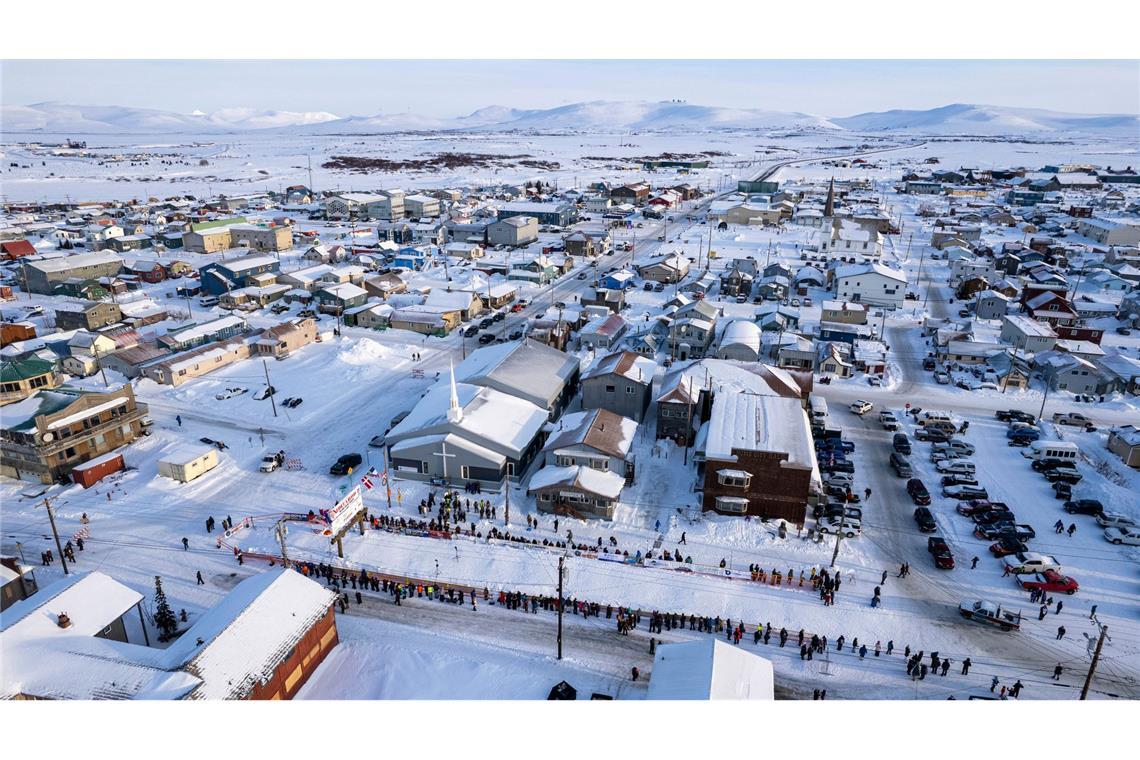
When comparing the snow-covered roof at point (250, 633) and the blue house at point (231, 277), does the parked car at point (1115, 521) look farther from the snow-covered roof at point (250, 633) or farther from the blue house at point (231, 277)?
the blue house at point (231, 277)

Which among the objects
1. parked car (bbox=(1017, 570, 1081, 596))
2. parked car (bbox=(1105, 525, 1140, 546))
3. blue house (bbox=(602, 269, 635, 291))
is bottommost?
parked car (bbox=(1017, 570, 1081, 596))

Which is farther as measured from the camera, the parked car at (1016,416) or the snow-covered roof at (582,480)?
the parked car at (1016,416)

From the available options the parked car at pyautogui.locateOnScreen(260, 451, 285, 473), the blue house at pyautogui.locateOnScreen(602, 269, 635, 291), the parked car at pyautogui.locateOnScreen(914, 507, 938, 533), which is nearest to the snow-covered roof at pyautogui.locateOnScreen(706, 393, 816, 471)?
the parked car at pyautogui.locateOnScreen(914, 507, 938, 533)

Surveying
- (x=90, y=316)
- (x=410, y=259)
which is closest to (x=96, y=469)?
(x=90, y=316)

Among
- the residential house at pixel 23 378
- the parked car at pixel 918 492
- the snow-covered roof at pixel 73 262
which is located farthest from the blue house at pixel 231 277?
the parked car at pixel 918 492

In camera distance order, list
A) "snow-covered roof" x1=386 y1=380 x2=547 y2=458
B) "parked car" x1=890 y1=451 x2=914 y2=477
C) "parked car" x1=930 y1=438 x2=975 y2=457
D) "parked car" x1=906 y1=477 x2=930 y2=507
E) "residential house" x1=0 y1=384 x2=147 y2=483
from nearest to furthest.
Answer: "parked car" x1=906 y1=477 x2=930 y2=507 < "residential house" x1=0 y1=384 x2=147 y2=483 < "snow-covered roof" x1=386 y1=380 x2=547 y2=458 < "parked car" x1=890 y1=451 x2=914 y2=477 < "parked car" x1=930 y1=438 x2=975 y2=457

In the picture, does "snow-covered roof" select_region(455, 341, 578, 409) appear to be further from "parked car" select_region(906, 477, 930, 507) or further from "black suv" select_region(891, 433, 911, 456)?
"black suv" select_region(891, 433, 911, 456)
